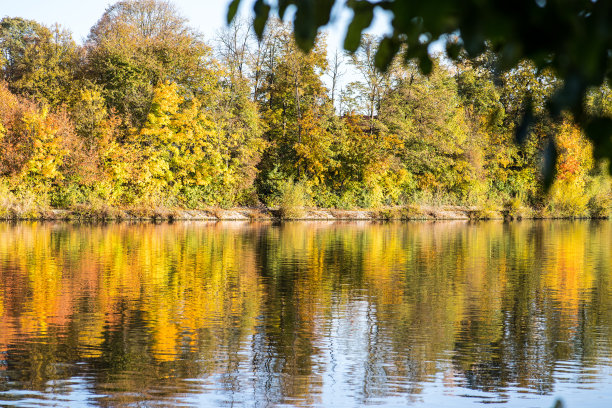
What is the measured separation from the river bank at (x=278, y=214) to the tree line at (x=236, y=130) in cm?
71

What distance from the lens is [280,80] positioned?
152ft

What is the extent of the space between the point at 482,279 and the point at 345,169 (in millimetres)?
31562

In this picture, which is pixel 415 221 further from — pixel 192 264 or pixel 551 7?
pixel 551 7

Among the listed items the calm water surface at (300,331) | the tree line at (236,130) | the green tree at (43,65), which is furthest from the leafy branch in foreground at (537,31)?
the green tree at (43,65)

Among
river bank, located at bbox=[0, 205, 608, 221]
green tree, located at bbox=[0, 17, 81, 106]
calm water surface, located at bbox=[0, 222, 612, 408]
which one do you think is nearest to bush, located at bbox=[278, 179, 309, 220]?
river bank, located at bbox=[0, 205, 608, 221]

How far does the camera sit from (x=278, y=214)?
138ft

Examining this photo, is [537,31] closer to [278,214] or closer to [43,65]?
[278,214]

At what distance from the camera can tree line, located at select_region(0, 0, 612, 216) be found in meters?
38.6

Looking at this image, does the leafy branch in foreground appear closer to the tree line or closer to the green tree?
the tree line

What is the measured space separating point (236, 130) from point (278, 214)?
6.04m

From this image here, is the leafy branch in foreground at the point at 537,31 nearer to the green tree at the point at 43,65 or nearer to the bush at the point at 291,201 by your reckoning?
the bush at the point at 291,201

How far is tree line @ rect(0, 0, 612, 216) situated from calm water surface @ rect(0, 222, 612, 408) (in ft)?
69.9

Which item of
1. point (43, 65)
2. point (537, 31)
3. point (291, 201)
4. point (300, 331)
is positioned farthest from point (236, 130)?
point (537, 31)

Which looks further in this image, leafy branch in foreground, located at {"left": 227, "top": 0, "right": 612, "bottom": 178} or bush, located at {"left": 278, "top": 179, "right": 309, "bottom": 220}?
bush, located at {"left": 278, "top": 179, "right": 309, "bottom": 220}
